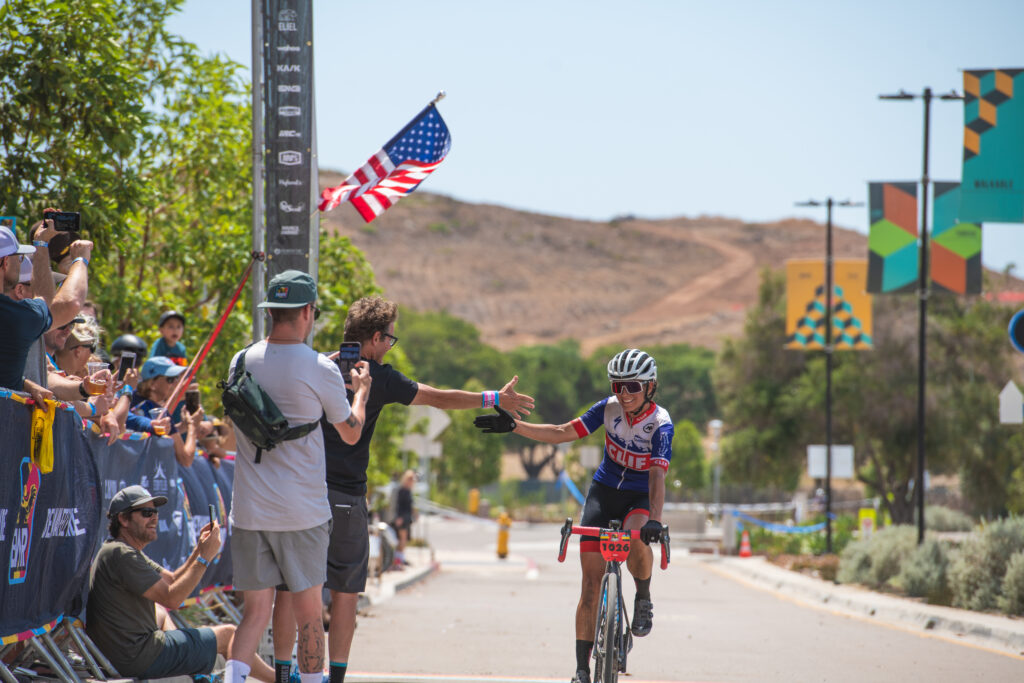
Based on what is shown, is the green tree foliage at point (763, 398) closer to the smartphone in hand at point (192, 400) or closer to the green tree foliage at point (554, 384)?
the smartphone in hand at point (192, 400)

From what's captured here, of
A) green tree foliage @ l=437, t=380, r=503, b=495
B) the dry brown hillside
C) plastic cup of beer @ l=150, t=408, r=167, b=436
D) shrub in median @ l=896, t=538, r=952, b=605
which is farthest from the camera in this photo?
the dry brown hillside

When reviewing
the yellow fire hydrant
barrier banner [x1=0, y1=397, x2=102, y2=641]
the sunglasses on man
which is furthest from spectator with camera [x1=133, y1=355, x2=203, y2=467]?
the yellow fire hydrant

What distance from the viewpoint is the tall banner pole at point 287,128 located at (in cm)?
977

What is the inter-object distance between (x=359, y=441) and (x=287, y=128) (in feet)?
11.6

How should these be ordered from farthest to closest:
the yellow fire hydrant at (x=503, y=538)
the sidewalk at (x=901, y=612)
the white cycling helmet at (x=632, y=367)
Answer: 1. the yellow fire hydrant at (x=503, y=538)
2. the sidewalk at (x=901, y=612)
3. the white cycling helmet at (x=632, y=367)

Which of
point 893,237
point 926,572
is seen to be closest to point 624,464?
point 926,572

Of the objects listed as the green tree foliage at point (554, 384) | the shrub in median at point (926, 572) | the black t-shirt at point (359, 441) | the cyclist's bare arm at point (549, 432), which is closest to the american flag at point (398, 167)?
the cyclist's bare arm at point (549, 432)

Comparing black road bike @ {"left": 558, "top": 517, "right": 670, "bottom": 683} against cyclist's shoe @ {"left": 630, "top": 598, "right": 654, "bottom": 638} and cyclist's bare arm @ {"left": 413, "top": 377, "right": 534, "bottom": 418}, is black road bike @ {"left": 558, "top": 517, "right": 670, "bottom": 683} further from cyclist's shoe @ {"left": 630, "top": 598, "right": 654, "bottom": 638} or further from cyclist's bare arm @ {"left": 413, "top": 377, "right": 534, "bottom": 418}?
cyclist's bare arm @ {"left": 413, "top": 377, "right": 534, "bottom": 418}

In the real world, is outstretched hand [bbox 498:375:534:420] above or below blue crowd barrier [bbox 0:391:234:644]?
above

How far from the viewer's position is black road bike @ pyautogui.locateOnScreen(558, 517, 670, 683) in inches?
288

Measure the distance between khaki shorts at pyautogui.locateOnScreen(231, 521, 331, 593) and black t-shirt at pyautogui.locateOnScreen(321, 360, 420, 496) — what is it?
788 mm

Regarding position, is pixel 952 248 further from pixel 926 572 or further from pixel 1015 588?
pixel 1015 588

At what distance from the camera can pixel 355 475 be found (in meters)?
7.16

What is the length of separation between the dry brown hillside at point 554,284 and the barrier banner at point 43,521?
488 ft
